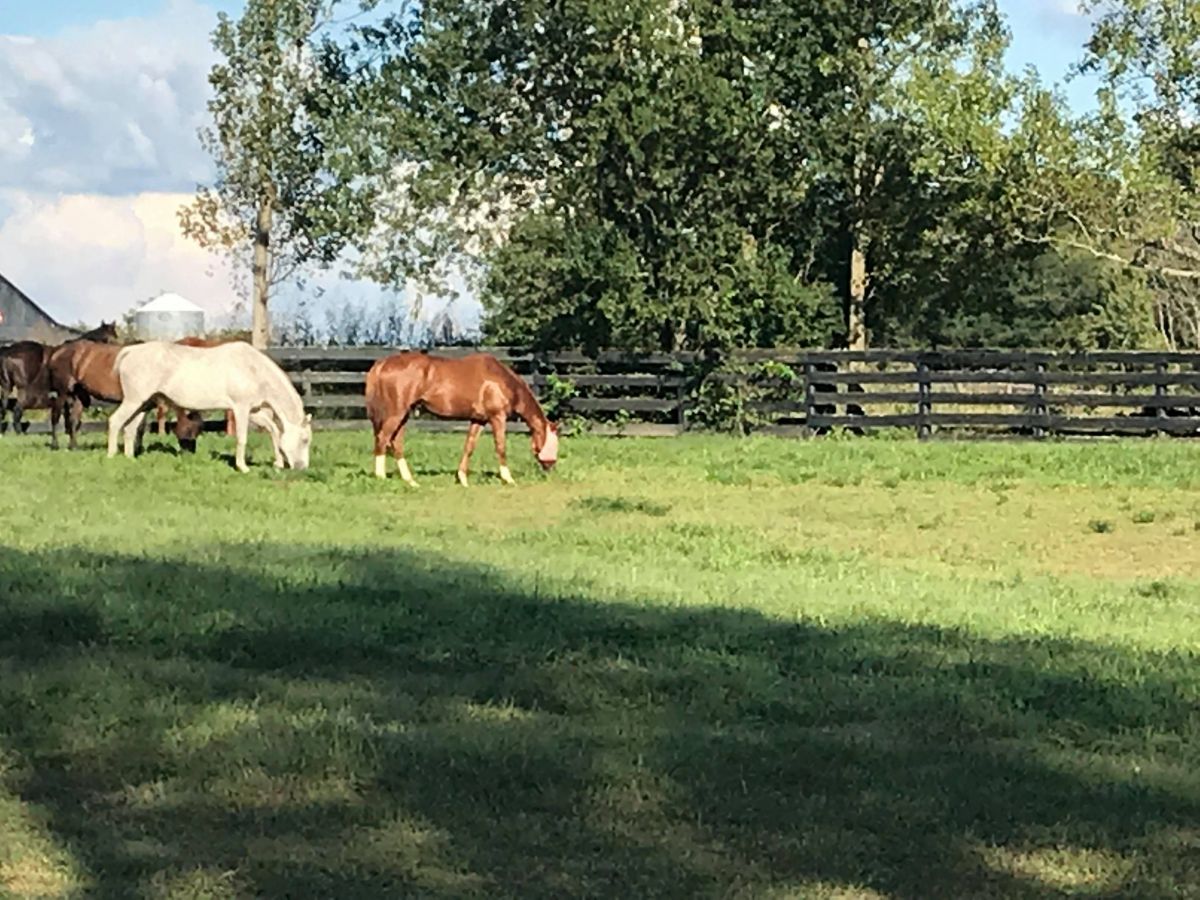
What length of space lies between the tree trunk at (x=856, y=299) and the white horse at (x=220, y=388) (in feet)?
47.7

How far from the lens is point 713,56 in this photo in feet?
88.9

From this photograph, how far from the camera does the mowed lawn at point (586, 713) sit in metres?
4.36

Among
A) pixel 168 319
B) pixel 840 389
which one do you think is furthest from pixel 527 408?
pixel 168 319

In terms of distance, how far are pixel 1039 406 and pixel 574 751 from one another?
872 inches

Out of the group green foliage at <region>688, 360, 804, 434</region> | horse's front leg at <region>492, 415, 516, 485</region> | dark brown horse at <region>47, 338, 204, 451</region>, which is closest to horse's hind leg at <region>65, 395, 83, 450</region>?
dark brown horse at <region>47, 338, 204, 451</region>

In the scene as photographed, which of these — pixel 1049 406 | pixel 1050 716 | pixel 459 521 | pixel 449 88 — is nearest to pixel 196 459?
pixel 459 521

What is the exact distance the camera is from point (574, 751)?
5480 millimetres

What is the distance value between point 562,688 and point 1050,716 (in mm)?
1752

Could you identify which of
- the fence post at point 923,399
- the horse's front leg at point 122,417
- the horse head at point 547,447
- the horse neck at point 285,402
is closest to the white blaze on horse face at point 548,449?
the horse head at point 547,447

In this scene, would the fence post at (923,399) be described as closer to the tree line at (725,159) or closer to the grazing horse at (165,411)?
the tree line at (725,159)

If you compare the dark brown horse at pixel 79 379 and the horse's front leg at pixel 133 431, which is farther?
the dark brown horse at pixel 79 379

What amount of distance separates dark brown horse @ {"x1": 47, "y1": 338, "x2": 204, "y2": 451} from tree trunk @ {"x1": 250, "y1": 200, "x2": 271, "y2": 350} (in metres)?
10.6

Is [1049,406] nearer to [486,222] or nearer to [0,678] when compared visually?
[486,222]

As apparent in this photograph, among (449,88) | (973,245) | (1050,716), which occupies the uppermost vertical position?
(449,88)
